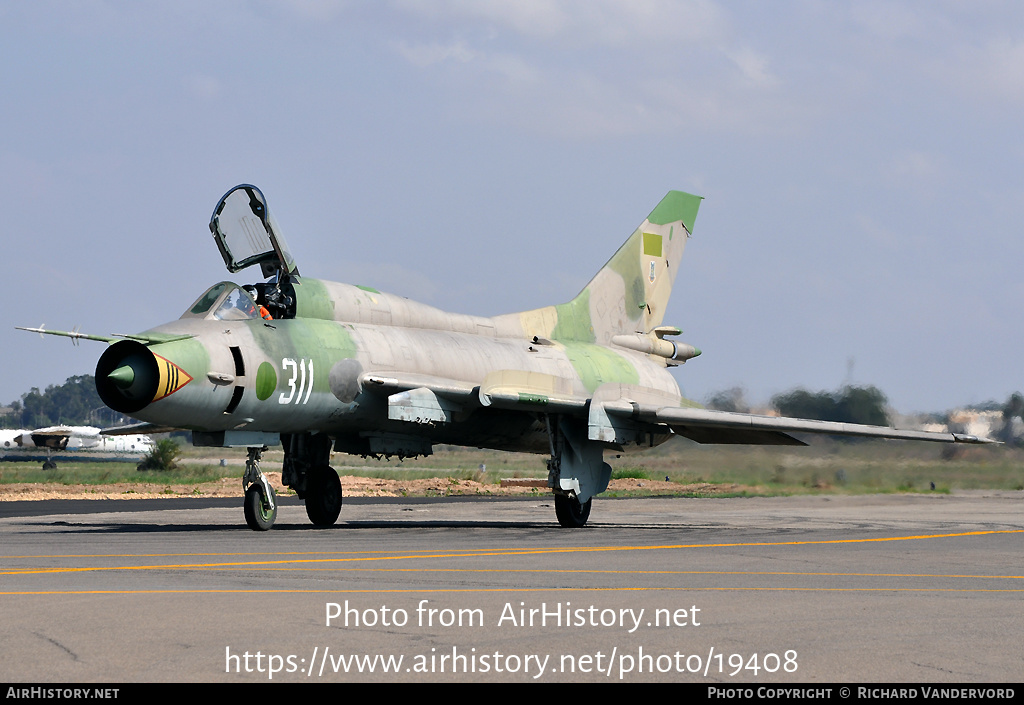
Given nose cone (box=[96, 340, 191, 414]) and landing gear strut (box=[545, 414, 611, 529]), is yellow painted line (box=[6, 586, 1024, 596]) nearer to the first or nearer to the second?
nose cone (box=[96, 340, 191, 414])

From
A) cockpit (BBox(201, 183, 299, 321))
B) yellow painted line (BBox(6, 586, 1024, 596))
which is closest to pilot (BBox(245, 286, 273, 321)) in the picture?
cockpit (BBox(201, 183, 299, 321))

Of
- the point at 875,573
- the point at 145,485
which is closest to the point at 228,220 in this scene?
the point at 875,573

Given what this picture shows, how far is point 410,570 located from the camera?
39.3 ft

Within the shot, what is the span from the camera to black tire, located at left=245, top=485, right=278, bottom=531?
18.0 m

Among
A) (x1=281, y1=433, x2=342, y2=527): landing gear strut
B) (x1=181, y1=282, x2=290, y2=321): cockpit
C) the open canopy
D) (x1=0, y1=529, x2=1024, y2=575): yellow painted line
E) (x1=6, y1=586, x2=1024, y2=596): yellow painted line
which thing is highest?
the open canopy

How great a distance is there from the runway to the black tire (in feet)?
1.53

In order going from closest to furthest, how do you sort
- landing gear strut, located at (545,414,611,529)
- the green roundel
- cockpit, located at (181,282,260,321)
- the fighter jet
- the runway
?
the runway → the fighter jet → the green roundel → cockpit, located at (181,282,260,321) → landing gear strut, located at (545,414,611,529)

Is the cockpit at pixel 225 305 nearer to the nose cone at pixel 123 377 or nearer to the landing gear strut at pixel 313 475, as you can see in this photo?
the nose cone at pixel 123 377

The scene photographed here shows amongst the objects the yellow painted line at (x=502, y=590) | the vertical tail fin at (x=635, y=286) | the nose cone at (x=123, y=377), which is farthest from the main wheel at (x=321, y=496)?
the yellow painted line at (x=502, y=590)

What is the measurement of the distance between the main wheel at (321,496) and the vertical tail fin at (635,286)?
18.1 feet

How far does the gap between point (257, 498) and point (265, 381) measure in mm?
2064

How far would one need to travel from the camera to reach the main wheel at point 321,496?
20.0 m

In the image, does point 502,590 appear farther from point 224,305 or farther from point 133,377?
point 224,305

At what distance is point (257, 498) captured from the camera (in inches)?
708
